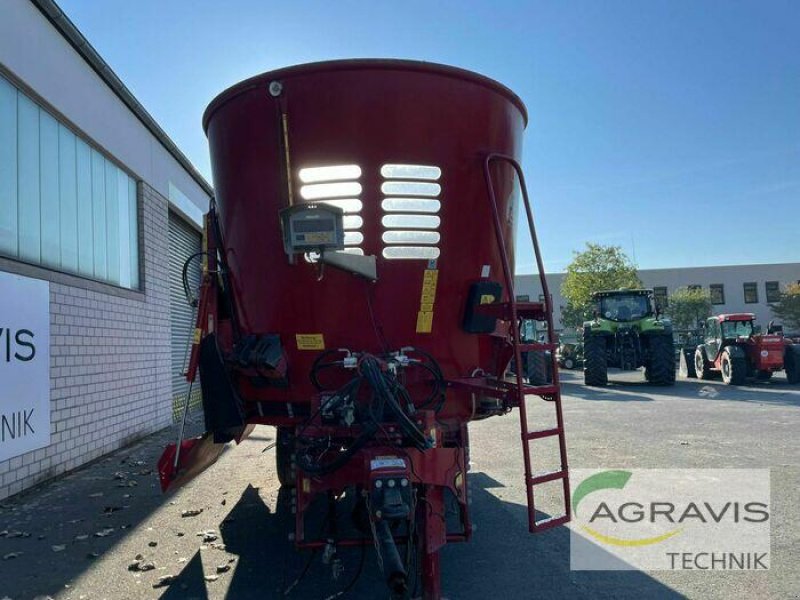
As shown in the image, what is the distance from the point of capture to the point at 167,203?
11.1 m

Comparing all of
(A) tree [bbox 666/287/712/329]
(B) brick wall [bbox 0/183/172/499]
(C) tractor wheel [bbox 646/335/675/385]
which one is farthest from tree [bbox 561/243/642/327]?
(B) brick wall [bbox 0/183/172/499]

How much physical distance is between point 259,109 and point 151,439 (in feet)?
23.2

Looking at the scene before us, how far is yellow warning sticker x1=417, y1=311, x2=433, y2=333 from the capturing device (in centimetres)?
390

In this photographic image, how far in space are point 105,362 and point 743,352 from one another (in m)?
15.9

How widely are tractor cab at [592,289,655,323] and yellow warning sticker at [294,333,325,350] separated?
15.8 meters

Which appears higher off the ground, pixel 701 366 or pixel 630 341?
pixel 630 341

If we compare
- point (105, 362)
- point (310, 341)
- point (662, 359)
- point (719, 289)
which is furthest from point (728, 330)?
point (719, 289)

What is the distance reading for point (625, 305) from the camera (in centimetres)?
1859

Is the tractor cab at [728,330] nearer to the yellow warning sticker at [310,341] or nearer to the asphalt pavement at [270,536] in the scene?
the asphalt pavement at [270,536]

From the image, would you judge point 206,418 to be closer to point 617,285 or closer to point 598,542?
point 598,542

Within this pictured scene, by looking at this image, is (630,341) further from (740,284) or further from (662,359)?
(740,284)

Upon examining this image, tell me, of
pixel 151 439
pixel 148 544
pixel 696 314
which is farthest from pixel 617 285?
pixel 148 544

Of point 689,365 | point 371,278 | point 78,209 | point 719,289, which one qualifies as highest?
point 719,289

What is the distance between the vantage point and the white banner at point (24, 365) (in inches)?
231
